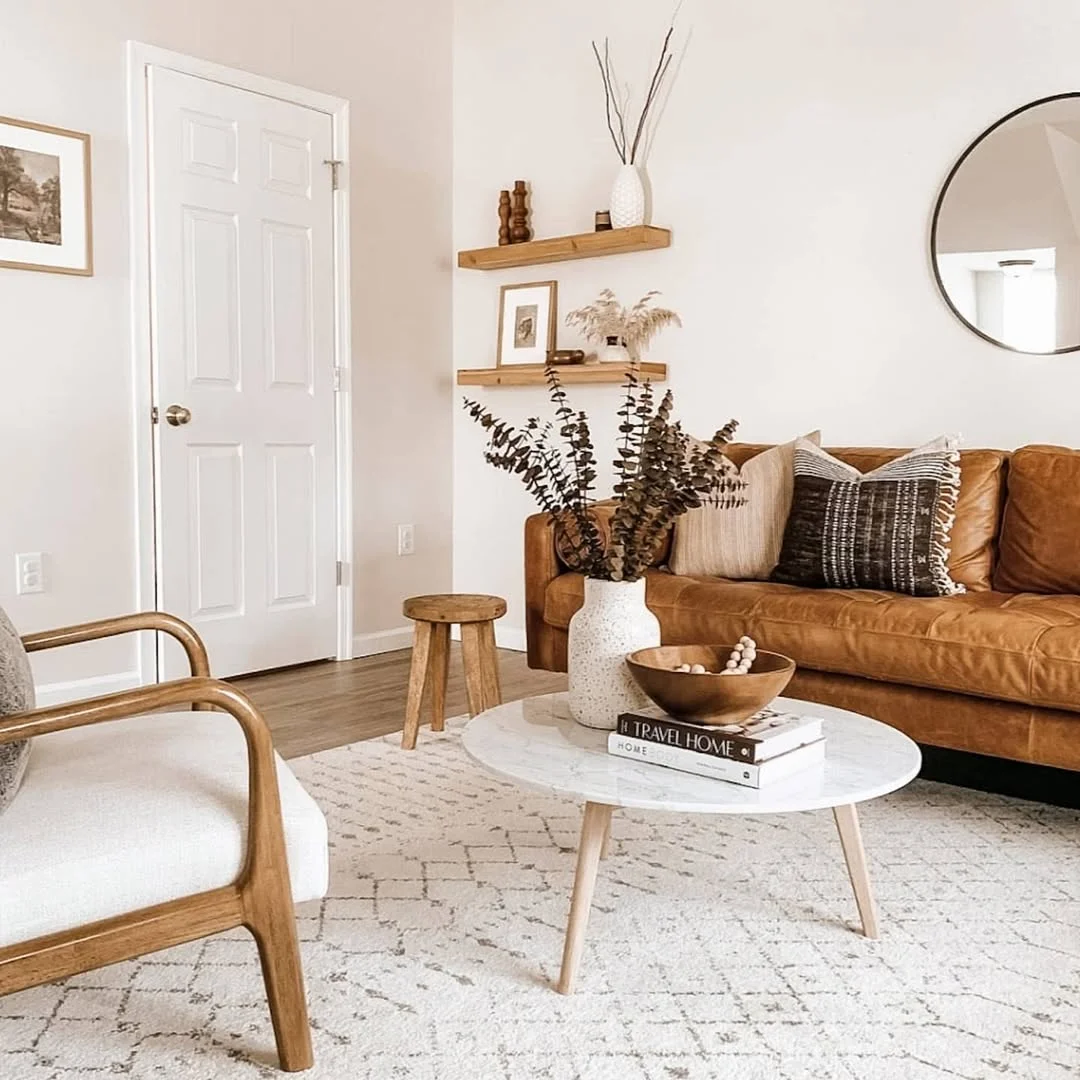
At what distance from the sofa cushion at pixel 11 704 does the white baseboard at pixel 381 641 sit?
3.06 m

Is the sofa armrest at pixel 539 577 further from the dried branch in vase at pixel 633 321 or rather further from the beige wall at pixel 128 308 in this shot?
the beige wall at pixel 128 308

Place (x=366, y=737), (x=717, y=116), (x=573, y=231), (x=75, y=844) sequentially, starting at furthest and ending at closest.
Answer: (x=573, y=231) → (x=717, y=116) → (x=366, y=737) → (x=75, y=844)

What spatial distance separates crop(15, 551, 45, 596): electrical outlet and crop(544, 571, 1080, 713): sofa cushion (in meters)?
1.93

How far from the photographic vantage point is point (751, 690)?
1.93m

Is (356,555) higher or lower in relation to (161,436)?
lower

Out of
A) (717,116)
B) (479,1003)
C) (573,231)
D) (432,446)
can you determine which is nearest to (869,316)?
(717,116)

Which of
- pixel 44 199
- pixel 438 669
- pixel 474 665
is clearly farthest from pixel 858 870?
pixel 44 199

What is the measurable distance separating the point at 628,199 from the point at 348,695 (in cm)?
208

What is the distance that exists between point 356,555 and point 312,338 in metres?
0.88

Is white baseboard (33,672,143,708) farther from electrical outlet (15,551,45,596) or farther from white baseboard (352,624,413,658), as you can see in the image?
white baseboard (352,624,413,658)

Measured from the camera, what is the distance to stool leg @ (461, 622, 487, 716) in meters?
3.42

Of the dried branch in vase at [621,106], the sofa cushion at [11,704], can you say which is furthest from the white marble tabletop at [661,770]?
the dried branch in vase at [621,106]

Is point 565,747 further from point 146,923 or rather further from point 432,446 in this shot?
point 432,446

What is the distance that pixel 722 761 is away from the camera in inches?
73.8
